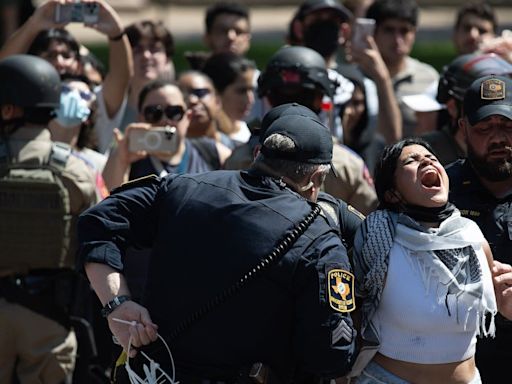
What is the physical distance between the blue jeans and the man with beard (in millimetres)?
624

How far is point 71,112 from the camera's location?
6.84 m

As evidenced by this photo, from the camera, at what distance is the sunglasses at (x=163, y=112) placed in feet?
22.2

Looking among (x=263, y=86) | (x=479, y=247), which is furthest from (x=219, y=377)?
(x=263, y=86)

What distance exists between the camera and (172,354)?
4520 millimetres

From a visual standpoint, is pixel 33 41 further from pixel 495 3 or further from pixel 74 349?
pixel 495 3

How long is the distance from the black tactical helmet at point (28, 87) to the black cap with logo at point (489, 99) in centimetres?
226

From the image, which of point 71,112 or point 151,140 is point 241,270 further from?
point 71,112

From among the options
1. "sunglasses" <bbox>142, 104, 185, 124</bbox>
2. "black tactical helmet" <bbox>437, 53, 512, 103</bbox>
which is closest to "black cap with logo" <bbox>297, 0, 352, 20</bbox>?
"black tactical helmet" <bbox>437, 53, 512, 103</bbox>

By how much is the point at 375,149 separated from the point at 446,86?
50.5 inches

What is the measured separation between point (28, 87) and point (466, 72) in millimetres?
2503

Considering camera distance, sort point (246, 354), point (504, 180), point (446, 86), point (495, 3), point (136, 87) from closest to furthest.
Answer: point (246, 354) → point (504, 180) → point (446, 86) → point (136, 87) → point (495, 3)

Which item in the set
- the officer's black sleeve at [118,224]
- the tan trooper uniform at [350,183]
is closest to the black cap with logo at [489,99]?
the tan trooper uniform at [350,183]

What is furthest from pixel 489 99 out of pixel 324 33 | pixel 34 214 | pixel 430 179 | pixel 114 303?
pixel 324 33

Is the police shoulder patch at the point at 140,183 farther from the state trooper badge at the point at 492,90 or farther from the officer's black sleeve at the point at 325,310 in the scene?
the state trooper badge at the point at 492,90
